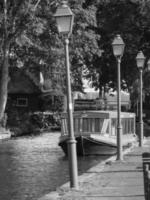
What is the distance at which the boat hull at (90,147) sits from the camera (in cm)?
2839

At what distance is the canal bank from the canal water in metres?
1.69

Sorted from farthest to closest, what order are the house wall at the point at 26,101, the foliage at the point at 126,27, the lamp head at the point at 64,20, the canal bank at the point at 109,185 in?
1. the house wall at the point at 26,101
2. the foliage at the point at 126,27
3. the lamp head at the point at 64,20
4. the canal bank at the point at 109,185

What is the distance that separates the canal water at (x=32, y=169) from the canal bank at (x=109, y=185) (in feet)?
5.53

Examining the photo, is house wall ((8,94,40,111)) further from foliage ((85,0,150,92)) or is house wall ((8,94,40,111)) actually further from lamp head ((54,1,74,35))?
lamp head ((54,1,74,35))

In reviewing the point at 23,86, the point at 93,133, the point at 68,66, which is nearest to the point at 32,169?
the point at 93,133

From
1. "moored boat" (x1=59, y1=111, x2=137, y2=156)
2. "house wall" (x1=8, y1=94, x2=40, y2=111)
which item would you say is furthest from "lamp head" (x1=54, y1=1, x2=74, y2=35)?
"house wall" (x1=8, y1=94, x2=40, y2=111)

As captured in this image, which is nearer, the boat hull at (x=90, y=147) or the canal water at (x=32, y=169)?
the canal water at (x=32, y=169)

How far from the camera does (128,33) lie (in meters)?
48.2

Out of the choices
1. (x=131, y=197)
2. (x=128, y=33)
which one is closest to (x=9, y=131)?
(x=128, y=33)

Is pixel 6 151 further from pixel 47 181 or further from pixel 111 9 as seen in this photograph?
pixel 111 9

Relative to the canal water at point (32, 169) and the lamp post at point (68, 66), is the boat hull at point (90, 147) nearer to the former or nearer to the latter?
the canal water at point (32, 169)

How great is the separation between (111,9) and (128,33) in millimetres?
2594

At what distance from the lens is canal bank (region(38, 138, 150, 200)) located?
12.6m

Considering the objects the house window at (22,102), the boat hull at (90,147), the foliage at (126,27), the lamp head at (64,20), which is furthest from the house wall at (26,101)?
the lamp head at (64,20)
